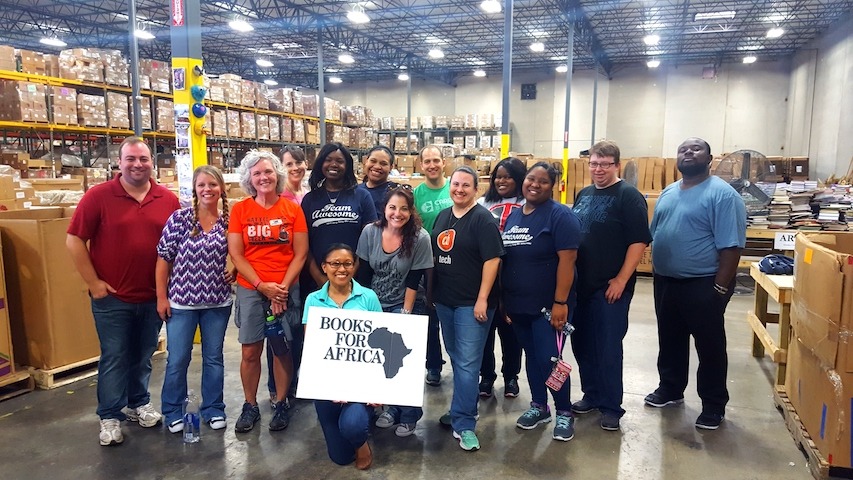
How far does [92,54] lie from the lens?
812 cm

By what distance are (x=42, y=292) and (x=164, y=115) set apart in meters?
6.13

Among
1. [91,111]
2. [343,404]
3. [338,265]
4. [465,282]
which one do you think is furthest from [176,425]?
[91,111]

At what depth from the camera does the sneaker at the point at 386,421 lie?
329 cm

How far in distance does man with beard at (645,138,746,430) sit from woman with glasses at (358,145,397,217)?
1.75 meters

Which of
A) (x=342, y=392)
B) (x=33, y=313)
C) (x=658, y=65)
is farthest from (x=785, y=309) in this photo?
(x=658, y=65)

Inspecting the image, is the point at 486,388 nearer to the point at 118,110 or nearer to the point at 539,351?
the point at 539,351

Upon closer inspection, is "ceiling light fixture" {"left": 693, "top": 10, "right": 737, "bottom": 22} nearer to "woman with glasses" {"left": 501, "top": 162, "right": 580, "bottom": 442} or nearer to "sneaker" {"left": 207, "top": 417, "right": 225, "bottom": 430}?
"woman with glasses" {"left": 501, "top": 162, "right": 580, "bottom": 442}

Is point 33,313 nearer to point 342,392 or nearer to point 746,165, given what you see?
point 342,392

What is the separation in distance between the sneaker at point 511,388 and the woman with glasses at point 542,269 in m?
0.64

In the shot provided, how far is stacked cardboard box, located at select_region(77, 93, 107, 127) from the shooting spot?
8008 millimetres

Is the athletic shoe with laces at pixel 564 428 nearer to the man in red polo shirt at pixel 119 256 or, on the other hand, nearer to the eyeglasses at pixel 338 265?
the eyeglasses at pixel 338 265

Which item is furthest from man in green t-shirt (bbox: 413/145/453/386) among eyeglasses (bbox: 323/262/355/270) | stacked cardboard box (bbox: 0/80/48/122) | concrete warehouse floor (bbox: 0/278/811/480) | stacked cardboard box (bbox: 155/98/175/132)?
stacked cardboard box (bbox: 155/98/175/132)

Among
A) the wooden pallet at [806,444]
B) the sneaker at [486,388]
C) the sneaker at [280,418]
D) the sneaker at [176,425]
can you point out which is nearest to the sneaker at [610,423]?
the sneaker at [486,388]

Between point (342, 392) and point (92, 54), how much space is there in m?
7.93
